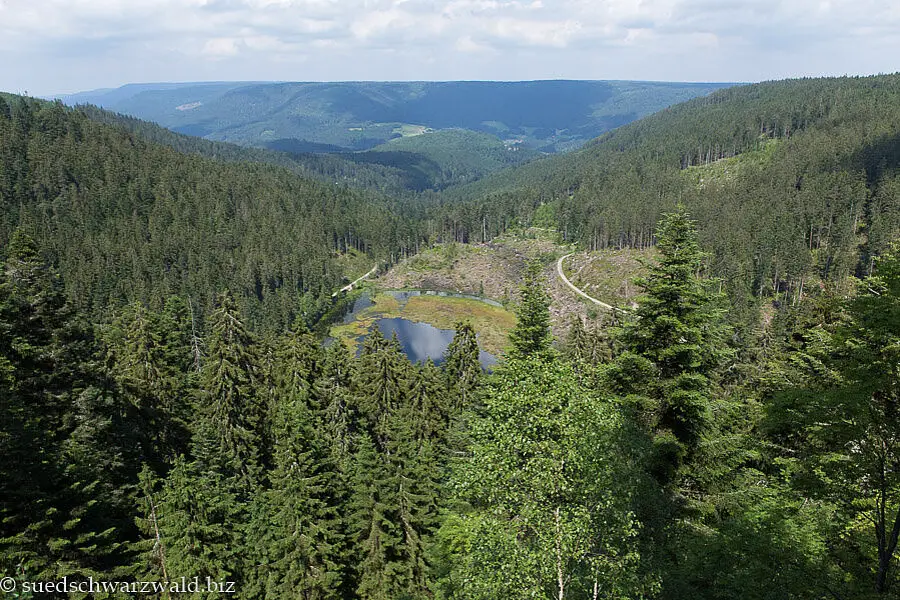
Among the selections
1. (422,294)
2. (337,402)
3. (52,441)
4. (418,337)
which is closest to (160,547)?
(52,441)

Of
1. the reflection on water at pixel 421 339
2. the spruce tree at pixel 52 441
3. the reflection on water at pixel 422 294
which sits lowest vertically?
the reflection on water at pixel 421 339

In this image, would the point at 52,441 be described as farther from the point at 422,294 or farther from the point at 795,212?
the point at 795,212

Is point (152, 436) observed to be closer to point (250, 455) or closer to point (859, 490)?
point (250, 455)

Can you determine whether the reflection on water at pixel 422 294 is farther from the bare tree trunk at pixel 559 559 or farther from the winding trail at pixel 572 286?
the bare tree trunk at pixel 559 559

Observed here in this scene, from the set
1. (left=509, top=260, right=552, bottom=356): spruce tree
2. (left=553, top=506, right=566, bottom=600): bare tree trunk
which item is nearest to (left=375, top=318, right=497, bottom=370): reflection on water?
(left=509, top=260, right=552, bottom=356): spruce tree

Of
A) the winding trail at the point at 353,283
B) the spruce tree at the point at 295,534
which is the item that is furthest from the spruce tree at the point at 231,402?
the winding trail at the point at 353,283

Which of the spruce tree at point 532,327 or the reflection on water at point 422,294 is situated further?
the reflection on water at point 422,294

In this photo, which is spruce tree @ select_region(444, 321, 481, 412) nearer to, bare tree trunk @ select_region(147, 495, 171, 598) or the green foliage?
bare tree trunk @ select_region(147, 495, 171, 598)
